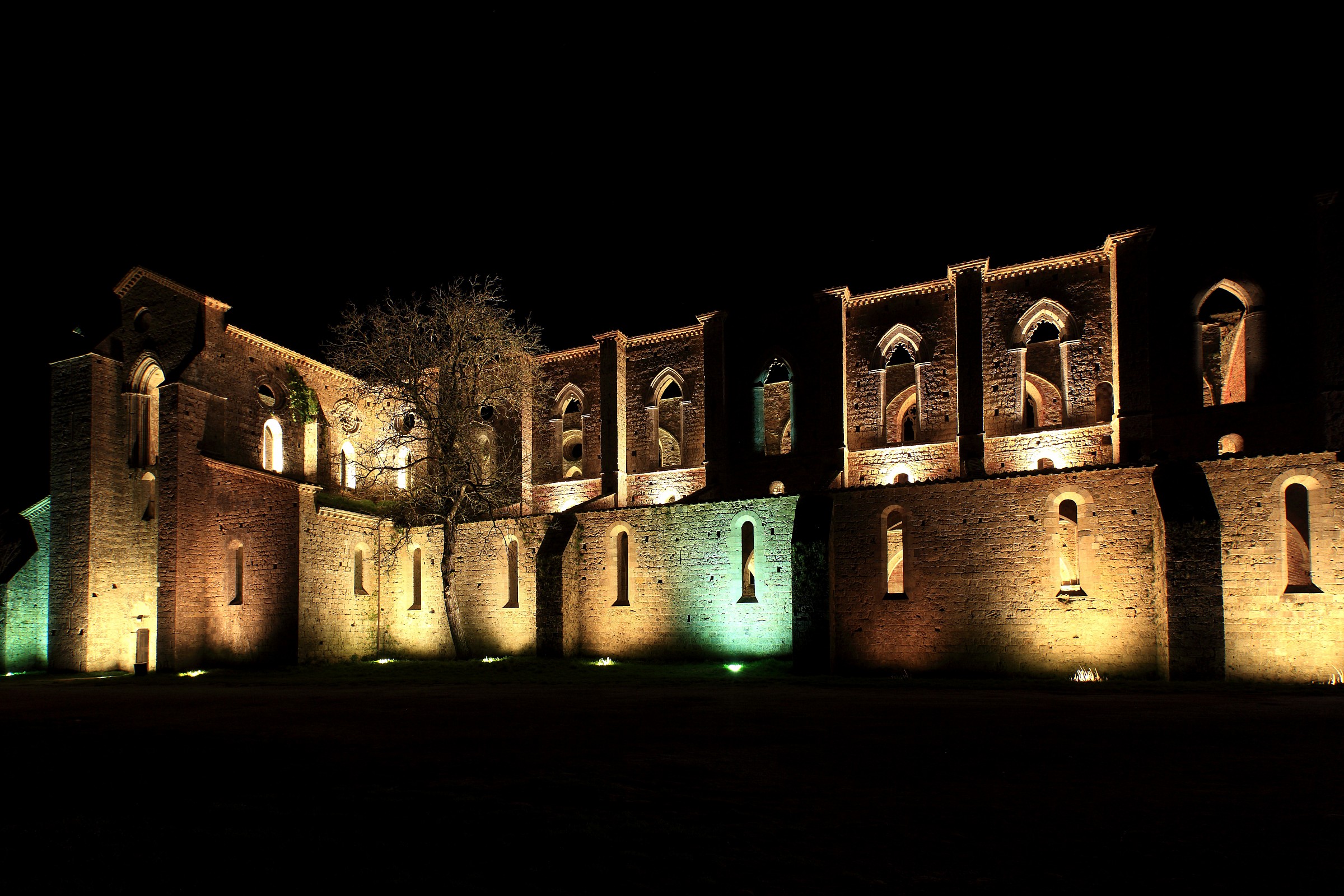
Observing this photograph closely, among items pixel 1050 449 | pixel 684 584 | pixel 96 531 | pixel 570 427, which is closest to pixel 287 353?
pixel 96 531

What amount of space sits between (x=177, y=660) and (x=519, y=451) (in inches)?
525

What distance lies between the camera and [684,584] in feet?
75.9

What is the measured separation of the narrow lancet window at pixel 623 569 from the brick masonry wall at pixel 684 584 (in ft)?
0.35

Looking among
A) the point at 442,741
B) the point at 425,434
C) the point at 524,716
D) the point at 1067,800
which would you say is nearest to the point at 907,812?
the point at 1067,800

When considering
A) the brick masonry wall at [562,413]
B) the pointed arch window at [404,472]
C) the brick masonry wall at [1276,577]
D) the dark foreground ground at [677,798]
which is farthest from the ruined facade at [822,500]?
the dark foreground ground at [677,798]

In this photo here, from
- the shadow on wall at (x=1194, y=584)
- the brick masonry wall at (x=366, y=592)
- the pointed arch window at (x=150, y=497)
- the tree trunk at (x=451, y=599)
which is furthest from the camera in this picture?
the pointed arch window at (x=150, y=497)

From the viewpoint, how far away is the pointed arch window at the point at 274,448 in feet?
95.0

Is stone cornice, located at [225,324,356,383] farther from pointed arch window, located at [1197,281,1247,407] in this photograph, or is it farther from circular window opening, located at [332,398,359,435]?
pointed arch window, located at [1197,281,1247,407]

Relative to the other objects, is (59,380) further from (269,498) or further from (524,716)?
(524,716)

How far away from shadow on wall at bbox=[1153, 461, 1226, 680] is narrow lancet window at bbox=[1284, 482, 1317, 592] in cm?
349

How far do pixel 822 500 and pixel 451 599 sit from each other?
38.2ft

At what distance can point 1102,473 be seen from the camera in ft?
60.7

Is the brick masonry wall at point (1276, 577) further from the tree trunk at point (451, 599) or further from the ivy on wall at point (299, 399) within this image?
the ivy on wall at point (299, 399)

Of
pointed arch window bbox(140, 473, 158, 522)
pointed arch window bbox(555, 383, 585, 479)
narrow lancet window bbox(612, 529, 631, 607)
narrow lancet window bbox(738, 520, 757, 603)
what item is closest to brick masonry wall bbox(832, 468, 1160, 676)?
narrow lancet window bbox(738, 520, 757, 603)
